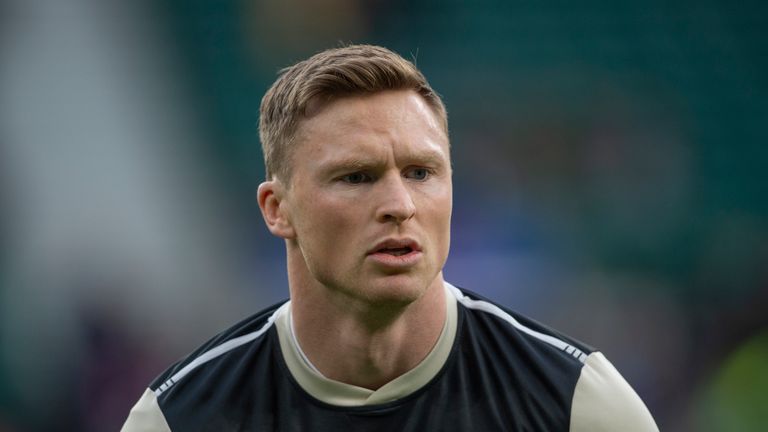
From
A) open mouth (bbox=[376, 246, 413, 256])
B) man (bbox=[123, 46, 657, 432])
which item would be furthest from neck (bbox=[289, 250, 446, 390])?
open mouth (bbox=[376, 246, 413, 256])

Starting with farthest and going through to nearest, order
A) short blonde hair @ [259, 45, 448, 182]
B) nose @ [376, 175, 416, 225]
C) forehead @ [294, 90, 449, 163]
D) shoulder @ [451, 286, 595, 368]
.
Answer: shoulder @ [451, 286, 595, 368] < short blonde hair @ [259, 45, 448, 182] < forehead @ [294, 90, 449, 163] < nose @ [376, 175, 416, 225]

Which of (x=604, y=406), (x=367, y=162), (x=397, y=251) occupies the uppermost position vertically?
(x=367, y=162)

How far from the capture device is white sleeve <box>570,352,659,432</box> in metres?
2.87

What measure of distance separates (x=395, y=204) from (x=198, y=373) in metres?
0.92

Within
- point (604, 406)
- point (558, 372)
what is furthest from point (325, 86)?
point (604, 406)

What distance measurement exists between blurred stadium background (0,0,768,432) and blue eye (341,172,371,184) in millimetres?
3729

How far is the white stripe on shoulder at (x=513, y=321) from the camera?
9.94 ft

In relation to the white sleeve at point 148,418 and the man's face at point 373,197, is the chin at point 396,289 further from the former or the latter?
the white sleeve at point 148,418

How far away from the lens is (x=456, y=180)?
676 cm

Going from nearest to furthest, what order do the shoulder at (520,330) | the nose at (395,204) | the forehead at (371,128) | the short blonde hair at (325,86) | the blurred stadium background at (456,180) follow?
the nose at (395,204), the forehead at (371,128), the short blonde hair at (325,86), the shoulder at (520,330), the blurred stadium background at (456,180)

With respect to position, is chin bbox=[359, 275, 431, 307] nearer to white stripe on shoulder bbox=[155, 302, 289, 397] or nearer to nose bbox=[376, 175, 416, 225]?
nose bbox=[376, 175, 416, 225]

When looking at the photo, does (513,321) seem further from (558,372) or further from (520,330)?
(558,372)

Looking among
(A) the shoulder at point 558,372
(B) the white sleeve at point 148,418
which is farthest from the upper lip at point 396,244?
(B) the white sleeve at point 148,418

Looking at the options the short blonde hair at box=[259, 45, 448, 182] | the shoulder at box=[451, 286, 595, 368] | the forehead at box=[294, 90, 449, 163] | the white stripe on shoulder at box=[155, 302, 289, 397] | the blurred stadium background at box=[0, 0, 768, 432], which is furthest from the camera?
the blurred stadium background at box=[0, 0, 768, 432]
